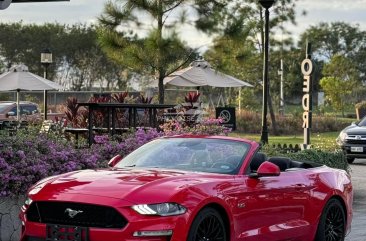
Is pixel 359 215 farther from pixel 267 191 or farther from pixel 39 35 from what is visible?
pixel 39 35

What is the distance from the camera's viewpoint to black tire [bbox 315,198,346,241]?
31.1 ft

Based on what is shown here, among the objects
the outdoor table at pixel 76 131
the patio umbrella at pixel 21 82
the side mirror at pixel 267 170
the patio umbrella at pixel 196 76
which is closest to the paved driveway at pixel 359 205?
the side mirror at pixel 267 170

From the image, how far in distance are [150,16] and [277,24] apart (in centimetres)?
1933

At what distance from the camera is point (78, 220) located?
727 cm

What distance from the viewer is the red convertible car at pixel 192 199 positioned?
7.14 meters

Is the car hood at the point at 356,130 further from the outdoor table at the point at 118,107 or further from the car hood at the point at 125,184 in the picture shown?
the car hood at the point at 125,184

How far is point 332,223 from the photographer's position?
9.78 meters

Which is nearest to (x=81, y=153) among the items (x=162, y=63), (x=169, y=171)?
(x=169, y=171)

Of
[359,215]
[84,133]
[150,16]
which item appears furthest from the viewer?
[150,16]

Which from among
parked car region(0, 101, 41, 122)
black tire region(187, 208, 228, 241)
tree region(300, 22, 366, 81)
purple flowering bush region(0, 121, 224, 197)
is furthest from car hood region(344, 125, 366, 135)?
tree region(300, 22, 366, 81)

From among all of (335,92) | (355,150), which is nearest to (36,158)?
(355,150)

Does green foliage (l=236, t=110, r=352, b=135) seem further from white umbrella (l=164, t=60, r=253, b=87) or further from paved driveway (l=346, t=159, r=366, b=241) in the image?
paved driveway (l=346, t=159, r=366, b=241)

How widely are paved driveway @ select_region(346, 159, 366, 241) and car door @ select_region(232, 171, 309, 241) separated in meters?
2.02

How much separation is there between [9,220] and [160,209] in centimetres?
321
